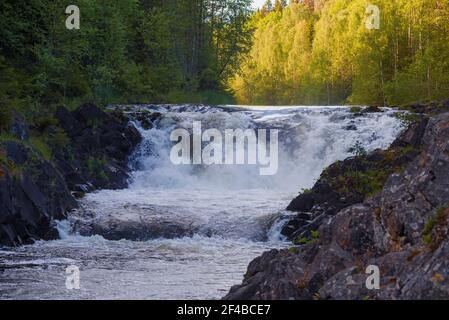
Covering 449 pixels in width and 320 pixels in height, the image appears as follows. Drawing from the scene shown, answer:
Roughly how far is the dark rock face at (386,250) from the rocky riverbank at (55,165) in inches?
352

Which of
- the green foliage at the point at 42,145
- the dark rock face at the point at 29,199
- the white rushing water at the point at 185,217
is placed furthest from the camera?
the green foliage at the point at 42,145

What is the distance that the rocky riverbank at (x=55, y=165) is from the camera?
667 inches

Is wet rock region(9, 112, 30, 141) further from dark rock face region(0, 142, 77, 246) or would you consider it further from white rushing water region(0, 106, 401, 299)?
white rushing water region(0, 106, 401, 299)

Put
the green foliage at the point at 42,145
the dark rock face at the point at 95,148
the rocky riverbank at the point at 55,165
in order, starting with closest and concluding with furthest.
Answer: the rocky riverbank at the point at 55,165 → the green foliage at the point at 42,145 → the dark rock face at the point at 95,148

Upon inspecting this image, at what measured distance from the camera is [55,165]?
22.4 meters

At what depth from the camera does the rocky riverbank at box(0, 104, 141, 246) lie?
55.6 ft

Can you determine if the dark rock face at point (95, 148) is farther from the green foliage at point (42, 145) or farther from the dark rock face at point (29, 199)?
the dark rock face at point (29, 199)

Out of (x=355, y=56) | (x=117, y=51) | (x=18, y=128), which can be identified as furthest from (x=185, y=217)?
(x=355, y=56)

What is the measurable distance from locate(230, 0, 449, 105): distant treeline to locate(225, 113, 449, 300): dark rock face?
113ft

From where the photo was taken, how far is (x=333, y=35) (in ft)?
255

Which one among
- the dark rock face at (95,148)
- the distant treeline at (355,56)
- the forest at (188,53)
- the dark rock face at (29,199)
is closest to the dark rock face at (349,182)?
the dark rock face at (29,199)

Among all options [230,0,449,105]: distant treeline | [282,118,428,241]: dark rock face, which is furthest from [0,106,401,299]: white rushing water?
[230,0,449,105]: distant treeline

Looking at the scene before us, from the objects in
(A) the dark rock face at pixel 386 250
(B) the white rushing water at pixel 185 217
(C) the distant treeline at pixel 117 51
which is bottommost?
(B) the white rushing water at pixel 185 217
